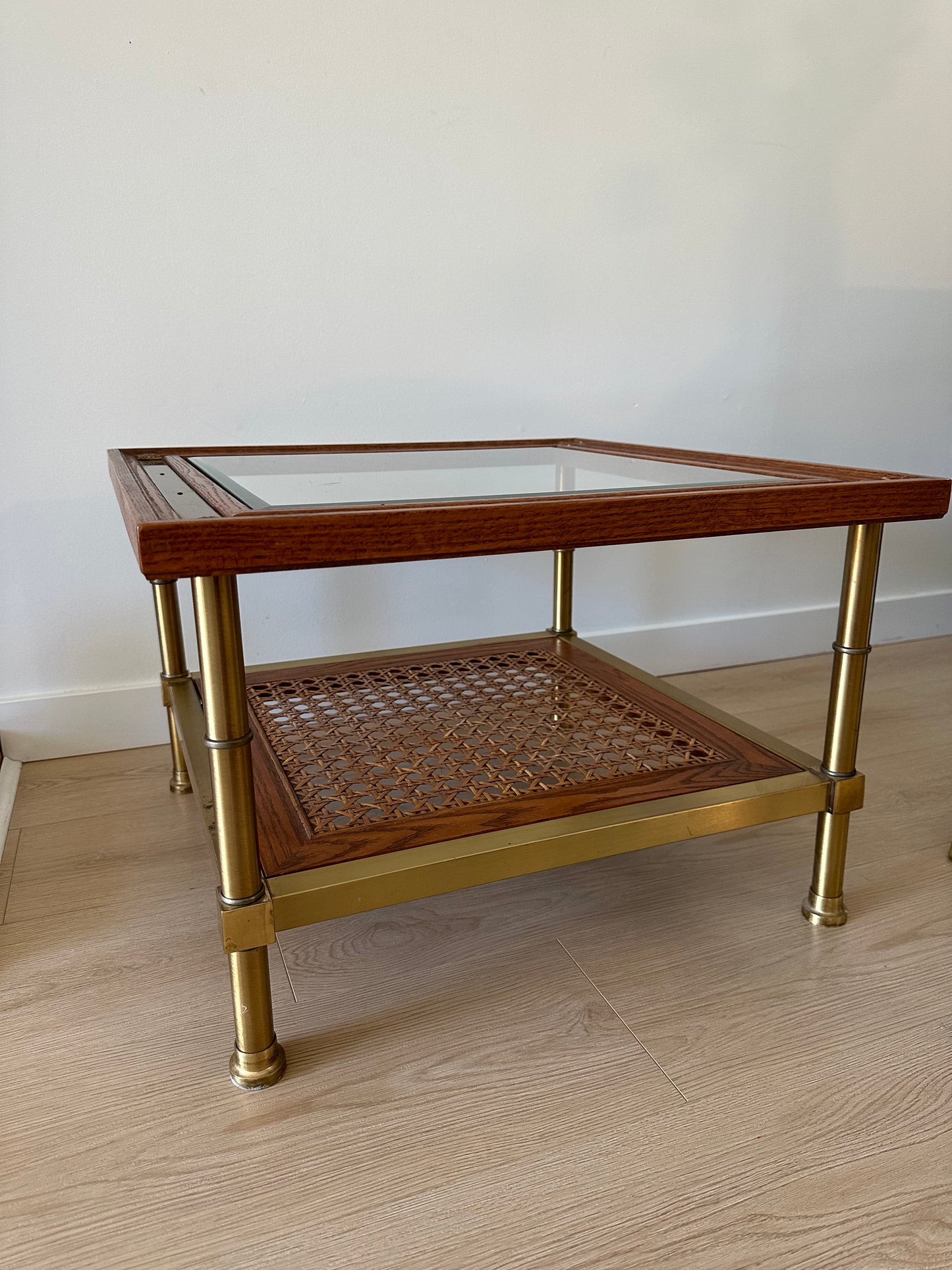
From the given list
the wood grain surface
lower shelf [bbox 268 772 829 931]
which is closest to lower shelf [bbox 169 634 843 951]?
lower shelf [bbox 268 772 829 931]

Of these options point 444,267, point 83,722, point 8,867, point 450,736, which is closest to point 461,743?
point 450,736

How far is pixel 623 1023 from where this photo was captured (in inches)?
31.9

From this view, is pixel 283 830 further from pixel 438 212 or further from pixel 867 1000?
pixel 438 212

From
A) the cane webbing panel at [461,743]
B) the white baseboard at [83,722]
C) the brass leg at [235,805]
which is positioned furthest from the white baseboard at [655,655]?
the brass leg at [235,805]

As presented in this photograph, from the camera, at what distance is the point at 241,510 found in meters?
0.61

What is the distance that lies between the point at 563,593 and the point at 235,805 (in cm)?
76

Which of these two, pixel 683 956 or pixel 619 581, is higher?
pixel 619 581

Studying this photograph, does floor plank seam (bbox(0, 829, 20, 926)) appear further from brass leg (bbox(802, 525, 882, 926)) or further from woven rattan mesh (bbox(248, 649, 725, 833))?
brass leg (bbox(802, 525, 882, 926))

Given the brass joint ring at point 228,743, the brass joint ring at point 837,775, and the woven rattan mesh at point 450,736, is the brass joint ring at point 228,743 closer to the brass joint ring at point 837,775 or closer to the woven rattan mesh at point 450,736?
the woven rattan mesh at point 450,736

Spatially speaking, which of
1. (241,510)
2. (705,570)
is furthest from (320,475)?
(705,570)

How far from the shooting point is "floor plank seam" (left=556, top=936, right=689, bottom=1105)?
74cm

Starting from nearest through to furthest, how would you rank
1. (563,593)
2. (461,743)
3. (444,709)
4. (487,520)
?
(487,520), (461,743), (444,709), (563,593)

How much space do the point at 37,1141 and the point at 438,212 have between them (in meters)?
1.31

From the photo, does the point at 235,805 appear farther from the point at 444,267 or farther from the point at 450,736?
the point at 444,267
